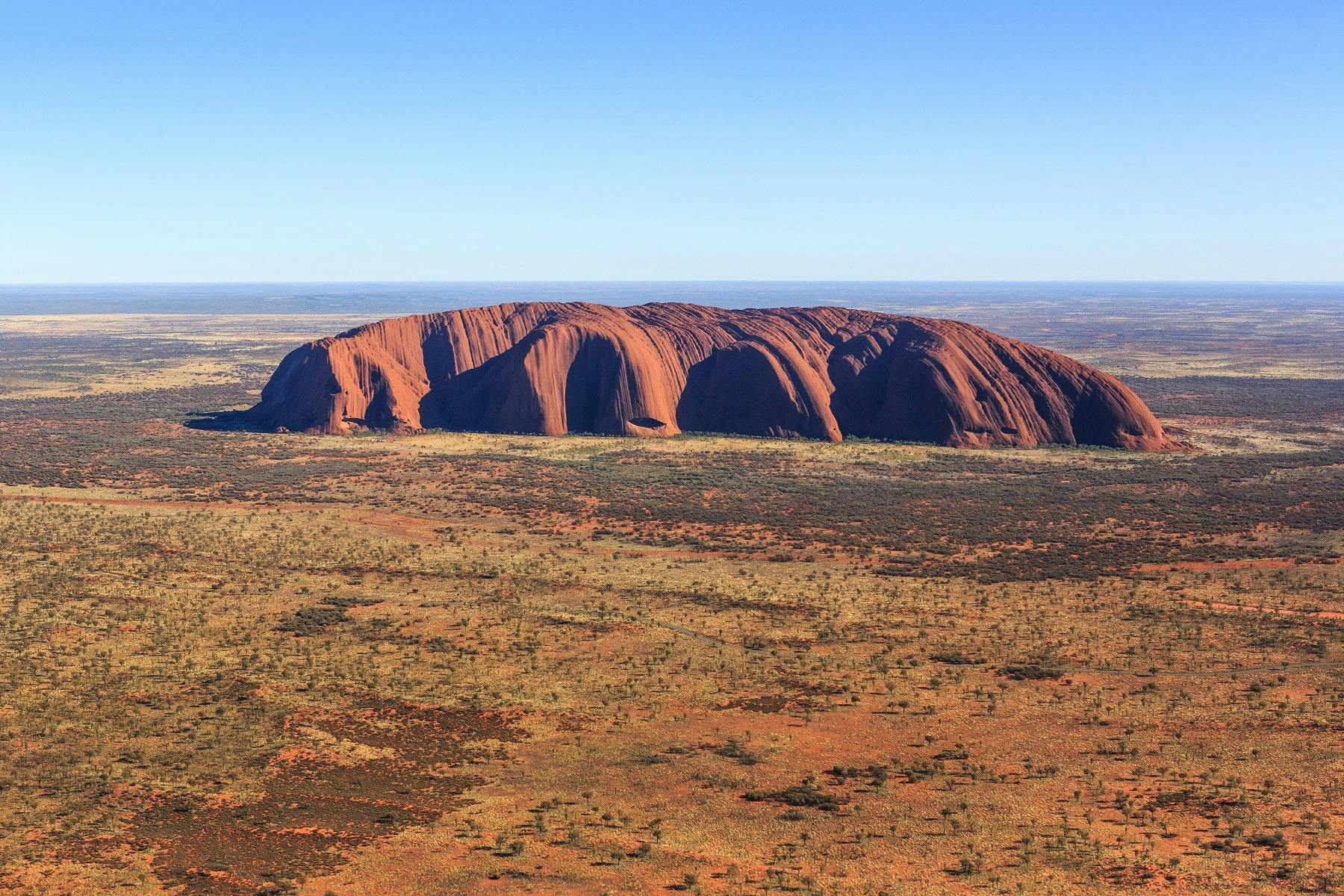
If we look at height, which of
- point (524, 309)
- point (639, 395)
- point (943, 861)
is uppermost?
point (524, 309)

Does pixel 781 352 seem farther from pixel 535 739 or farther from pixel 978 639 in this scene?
pixel 535 739

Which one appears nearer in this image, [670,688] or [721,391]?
[670,688]

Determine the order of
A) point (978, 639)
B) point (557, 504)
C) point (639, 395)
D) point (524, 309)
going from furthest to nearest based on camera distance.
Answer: point (524, 309), point (639, 395), point (557, 504), point (978, 639)

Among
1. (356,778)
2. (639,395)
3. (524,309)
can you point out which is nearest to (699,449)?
(639,395)

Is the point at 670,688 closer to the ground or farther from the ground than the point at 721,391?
closer to the ground

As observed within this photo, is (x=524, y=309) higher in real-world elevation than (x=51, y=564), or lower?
higher

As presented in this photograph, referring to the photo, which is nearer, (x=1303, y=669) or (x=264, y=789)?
(x=264, y=789)
